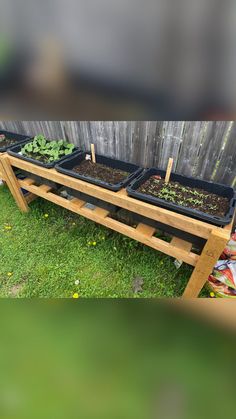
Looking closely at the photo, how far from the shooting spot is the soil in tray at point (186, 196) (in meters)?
1.94

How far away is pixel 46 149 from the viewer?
2.90 metres

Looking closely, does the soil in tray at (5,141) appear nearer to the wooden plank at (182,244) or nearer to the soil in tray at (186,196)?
the soil in tray at (186,196)

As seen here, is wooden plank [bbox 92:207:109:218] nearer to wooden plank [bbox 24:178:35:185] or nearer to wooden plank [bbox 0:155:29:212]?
wooden plank [bbox 24:178:35:185]

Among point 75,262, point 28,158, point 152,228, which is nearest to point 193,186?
point 152,228

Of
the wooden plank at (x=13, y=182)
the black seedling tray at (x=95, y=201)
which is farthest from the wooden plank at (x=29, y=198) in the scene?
the black seedling tray at (x=95, y=201)

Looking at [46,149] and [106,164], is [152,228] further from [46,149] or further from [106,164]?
[46,149]

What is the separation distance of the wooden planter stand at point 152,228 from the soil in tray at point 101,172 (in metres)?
0.20

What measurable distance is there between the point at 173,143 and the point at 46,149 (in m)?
1.56

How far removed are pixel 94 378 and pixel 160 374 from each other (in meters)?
0.11

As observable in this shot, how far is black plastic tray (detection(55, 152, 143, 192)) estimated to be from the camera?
2.19 meters

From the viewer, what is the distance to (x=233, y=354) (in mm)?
388

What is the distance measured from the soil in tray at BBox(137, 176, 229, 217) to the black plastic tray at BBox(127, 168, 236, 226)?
4 cm
